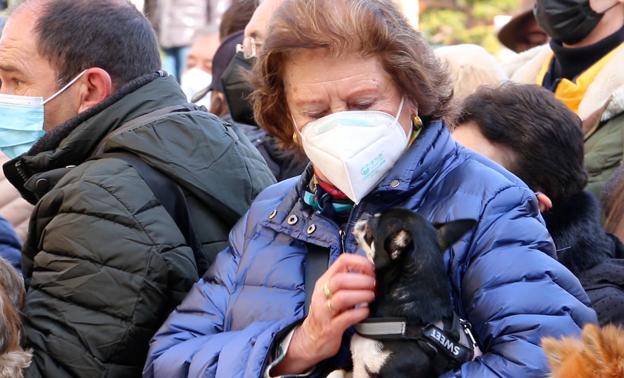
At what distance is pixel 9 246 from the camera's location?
396 centimetres

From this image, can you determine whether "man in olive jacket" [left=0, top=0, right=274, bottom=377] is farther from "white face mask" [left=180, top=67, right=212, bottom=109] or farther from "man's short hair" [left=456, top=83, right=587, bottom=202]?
"white face mask" [left=180, top=67, right=212, bottom=109]

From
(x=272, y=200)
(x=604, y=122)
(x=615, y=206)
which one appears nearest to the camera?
(x=272, y=200)

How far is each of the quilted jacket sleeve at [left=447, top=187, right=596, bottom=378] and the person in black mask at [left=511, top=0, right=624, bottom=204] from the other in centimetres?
211

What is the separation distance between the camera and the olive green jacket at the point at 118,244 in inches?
130

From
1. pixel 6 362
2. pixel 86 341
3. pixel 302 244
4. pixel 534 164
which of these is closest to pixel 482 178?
pixel 302 244

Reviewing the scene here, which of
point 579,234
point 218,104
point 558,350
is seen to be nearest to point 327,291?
point 558,350

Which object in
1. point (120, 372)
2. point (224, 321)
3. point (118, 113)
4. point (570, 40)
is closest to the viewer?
point (224, 321)

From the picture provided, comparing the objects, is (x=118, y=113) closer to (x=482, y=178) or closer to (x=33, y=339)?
(x=33, y=339)

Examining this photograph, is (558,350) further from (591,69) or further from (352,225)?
(591,69)

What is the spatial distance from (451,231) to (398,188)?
0.25m

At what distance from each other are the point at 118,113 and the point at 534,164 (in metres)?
1.50

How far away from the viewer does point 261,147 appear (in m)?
5.53

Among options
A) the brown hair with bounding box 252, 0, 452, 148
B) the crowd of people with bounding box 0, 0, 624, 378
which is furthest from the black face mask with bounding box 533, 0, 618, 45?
the brown hair with bounding box 252, 0, 452, 148

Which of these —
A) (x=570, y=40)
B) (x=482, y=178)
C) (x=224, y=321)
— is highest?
(x=482, y=178)
